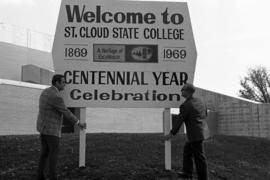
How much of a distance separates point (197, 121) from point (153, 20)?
2546mm

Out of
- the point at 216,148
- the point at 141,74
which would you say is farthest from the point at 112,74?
the point at 216,148

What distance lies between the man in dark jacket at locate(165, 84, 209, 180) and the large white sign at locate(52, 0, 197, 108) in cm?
105

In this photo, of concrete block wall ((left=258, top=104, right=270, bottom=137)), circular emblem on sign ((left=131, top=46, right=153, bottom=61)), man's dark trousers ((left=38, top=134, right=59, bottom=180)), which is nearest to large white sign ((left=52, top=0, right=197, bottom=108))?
circular emblem on sign ((left=131, top=46, right=153, bottom=61))

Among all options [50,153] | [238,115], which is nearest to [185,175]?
[50,153]

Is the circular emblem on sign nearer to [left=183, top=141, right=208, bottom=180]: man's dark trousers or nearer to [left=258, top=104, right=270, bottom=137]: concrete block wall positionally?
[left=183, top=141, right=208, bottom=180]: man's dark trousers

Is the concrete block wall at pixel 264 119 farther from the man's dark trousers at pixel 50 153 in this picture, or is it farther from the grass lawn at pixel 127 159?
the man's dark trousers at pixel 50 153

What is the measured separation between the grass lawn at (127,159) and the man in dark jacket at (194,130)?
2.44 feet

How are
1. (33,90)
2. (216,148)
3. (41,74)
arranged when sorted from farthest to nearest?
1. (41,74)
2. (33,90)
3. (216,148)

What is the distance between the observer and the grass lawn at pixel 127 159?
8.16 m

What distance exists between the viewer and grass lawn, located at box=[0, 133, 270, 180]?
816 centimetres

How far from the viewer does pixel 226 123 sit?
104 feet

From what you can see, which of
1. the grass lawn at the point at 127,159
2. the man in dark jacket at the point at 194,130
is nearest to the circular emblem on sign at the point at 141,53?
the man in dark jacket at the point at 194,130

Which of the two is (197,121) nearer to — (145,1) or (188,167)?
(188,167)

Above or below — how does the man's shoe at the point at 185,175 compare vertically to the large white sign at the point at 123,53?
below
